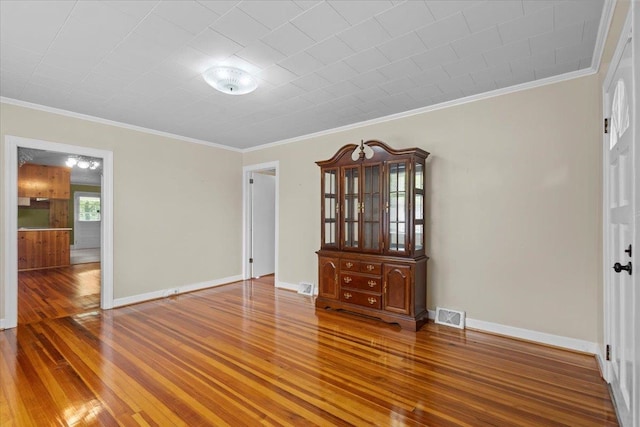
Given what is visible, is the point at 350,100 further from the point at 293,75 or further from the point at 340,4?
the point at 340,4

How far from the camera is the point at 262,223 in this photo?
622cm

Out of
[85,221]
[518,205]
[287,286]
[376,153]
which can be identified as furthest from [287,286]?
[85,221]

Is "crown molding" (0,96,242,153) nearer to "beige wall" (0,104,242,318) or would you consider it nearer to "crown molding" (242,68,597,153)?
"beige wall" (0,104,242,318)

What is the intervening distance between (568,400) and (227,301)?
3.92m

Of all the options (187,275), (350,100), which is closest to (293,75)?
(350,100)

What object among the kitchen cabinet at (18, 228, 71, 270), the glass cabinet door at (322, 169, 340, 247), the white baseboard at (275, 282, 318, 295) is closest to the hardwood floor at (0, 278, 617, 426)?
the glass cabinet door at (322, 169, 340, 247)

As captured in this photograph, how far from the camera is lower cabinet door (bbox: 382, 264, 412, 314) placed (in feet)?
11.1

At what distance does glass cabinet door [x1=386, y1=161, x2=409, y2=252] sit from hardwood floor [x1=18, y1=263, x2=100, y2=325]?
4.14 m

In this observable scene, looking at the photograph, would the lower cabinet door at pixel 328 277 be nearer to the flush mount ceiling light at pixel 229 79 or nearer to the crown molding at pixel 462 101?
the crown molding at pixel 462 101

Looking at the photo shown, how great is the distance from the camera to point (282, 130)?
468 centimetres

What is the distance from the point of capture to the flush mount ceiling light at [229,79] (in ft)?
8.85

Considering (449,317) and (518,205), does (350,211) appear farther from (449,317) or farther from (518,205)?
(518,205)

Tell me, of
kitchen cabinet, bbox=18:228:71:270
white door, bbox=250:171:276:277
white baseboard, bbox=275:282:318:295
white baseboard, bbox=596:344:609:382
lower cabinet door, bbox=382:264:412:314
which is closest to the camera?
white baseboard, bbox=596:344:609:382

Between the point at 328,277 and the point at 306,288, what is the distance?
0.95 meters
